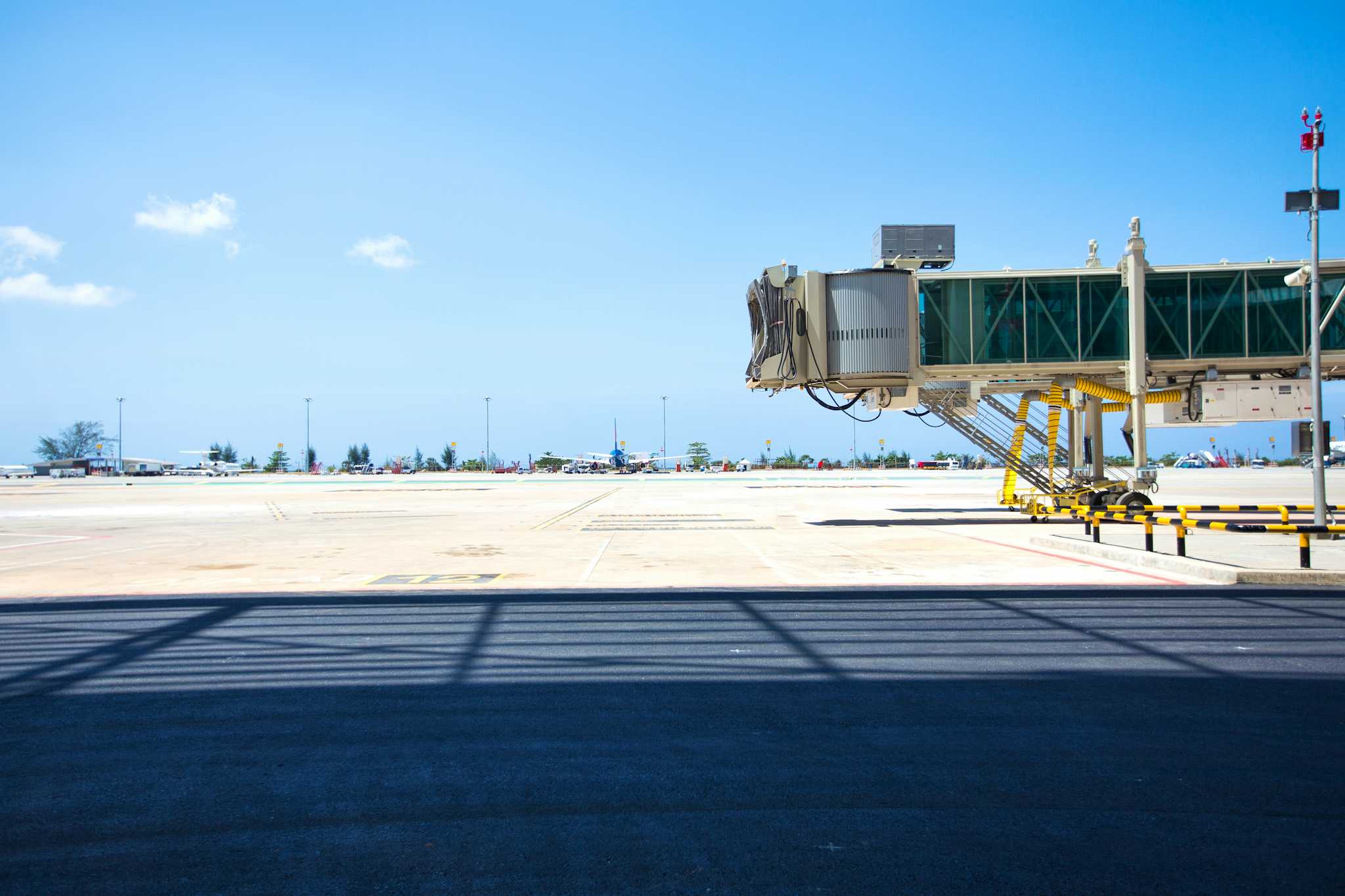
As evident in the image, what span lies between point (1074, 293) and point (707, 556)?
14.3 metres

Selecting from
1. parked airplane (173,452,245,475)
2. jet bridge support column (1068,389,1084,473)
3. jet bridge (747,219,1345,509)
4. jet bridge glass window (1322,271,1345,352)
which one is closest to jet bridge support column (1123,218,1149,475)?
jet bridge (747,219,1345,509)

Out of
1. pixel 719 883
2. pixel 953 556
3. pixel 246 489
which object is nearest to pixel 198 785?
pixel 719 883

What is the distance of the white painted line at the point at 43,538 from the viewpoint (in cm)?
2141

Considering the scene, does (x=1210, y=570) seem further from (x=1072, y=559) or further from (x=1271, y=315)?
(x=1271, y=315)

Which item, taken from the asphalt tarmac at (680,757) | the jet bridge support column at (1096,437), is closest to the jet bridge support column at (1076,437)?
the jet bridge support column at (1096,437)

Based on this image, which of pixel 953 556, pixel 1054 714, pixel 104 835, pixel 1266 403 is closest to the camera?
pixel 104 835

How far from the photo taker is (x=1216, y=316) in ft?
80.4

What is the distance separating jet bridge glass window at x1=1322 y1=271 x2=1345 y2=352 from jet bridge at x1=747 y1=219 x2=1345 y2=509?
5cm

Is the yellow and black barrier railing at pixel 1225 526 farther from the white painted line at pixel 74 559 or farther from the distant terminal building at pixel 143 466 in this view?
the distant terminal building at pixel 143 466

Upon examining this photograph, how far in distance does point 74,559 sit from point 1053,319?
79.7 feet

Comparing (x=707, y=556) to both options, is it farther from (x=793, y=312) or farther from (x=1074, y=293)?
(x=1074, y=293)

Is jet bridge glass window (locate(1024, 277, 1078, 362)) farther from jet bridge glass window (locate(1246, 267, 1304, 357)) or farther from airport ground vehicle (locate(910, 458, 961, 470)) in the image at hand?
airport ground vehicle (locate(910, 458, 961, 470))

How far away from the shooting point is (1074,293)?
81.6ft

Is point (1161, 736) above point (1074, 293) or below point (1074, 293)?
below
